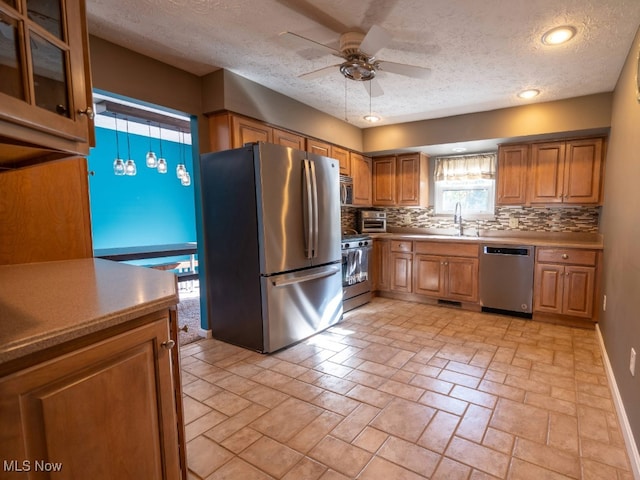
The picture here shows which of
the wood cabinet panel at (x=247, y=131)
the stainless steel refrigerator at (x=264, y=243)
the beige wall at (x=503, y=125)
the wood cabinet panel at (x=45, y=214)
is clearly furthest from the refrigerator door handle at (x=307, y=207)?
the beige wall at (x=503, y=125)

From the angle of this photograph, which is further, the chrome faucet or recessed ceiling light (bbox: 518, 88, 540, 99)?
the chrome faucet

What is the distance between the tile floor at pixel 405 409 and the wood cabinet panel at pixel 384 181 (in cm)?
237

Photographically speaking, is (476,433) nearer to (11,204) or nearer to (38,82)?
(38,82)

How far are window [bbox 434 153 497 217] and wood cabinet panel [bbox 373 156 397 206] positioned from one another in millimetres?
638

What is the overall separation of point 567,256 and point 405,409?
2.61 metres

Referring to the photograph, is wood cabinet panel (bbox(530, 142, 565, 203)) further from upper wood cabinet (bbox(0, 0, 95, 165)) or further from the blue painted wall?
the blue painted wall

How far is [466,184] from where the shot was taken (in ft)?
15.4

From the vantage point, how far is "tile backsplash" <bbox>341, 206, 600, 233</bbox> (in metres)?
3.88

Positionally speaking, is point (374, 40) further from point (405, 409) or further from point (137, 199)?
point (137, 199)

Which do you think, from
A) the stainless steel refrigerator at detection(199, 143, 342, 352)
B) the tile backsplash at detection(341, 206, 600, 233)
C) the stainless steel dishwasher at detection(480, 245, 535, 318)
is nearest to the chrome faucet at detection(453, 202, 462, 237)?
the tile backsplash at detection(341, 206, 600, 233)

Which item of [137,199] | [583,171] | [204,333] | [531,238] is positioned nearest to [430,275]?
[531,238]

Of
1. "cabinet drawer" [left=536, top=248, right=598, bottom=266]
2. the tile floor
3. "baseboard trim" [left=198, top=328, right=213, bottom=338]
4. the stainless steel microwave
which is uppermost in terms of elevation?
the stainless steel microwave

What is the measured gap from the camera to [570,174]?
3.65 m

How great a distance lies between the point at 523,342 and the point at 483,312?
A: 917mm
